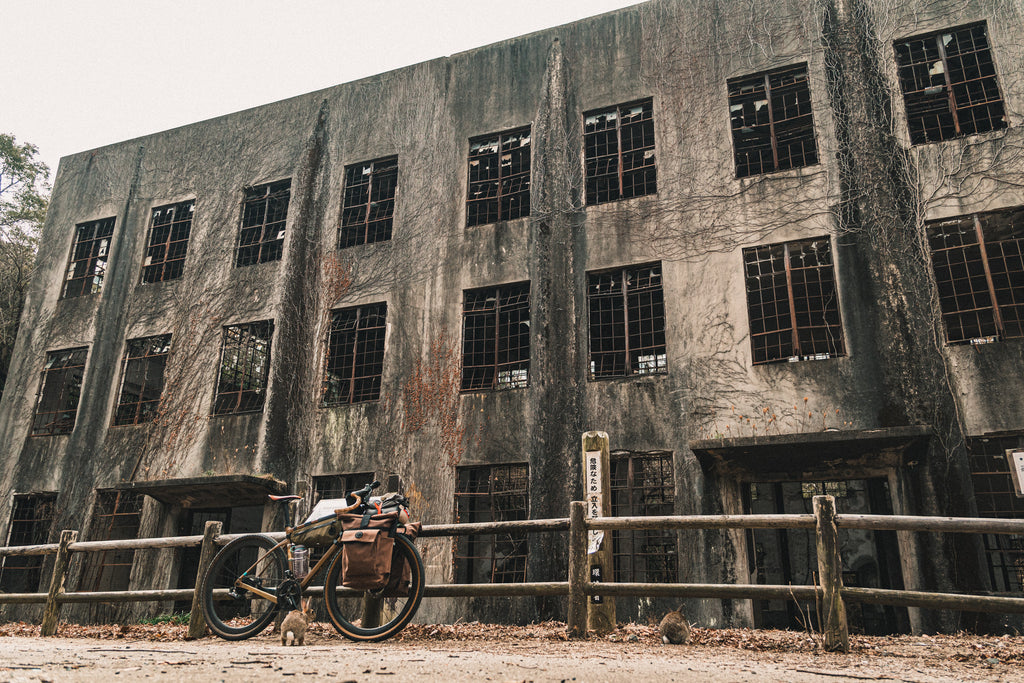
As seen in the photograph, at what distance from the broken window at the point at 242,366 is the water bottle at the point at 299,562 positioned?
8045mm

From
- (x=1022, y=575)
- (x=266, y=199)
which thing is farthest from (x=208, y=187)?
(x=1022, y=575)

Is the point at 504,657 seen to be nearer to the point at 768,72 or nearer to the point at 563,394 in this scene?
the point at 563,394

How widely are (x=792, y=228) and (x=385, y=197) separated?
7.85 metres

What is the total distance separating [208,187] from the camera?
16.3 metres

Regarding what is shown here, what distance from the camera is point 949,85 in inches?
433

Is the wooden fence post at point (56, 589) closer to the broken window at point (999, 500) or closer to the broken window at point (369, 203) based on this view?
the broken window at point (369, 203)

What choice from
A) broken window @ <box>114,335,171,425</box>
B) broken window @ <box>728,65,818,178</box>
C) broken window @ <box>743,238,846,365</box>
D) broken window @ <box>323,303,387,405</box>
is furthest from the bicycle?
broken window @ <box>114,335,171,425</box>

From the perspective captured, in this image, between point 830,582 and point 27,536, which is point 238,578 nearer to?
point 830,582

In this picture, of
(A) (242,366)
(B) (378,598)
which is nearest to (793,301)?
(B) (378,598)

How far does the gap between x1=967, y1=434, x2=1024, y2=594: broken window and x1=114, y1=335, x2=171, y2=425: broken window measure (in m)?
14.5

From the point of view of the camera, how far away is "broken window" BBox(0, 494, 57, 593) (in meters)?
14.8

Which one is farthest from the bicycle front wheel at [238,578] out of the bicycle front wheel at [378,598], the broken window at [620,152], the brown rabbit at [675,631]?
the broken window at [620,152]

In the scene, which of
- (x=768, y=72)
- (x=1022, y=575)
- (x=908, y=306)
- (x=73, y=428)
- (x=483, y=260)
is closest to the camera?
(x=1022, y=575)

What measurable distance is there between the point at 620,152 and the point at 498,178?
236 cm
